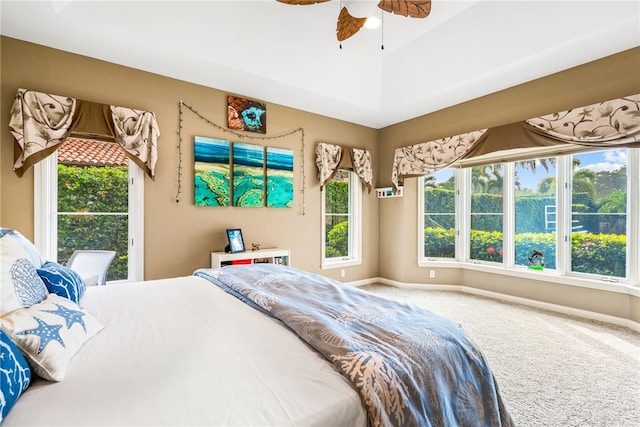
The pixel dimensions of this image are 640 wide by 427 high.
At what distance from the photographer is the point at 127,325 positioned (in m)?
1.37

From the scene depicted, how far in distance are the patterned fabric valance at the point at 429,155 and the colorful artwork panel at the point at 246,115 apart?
7.23ft

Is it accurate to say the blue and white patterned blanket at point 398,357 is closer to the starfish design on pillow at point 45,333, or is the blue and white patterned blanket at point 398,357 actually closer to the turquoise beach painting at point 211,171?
the starfish design on pillow at point 45,333

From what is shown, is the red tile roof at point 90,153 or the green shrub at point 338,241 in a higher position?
the red tile roof at point 90,153

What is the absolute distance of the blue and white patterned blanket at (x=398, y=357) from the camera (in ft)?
3.00

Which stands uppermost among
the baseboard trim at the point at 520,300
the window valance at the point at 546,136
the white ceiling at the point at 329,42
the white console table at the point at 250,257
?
the white ceiling at the point at 329,42

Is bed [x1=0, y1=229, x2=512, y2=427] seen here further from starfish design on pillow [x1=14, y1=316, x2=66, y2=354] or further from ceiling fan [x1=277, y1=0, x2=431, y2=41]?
ceiling fan [x1=277, y1=0, x2=431, y2=41]

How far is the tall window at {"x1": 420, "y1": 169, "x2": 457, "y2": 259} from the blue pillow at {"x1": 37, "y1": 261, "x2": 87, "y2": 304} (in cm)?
431

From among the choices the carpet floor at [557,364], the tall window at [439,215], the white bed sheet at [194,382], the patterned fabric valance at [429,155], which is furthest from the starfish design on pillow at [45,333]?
the tall window at [439,215]

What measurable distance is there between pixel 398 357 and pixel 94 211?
10.4 feet

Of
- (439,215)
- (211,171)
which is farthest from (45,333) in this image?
(439,215)

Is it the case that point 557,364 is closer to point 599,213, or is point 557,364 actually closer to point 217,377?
point 599,213

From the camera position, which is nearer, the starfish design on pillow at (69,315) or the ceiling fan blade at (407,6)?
the starfish design on pillow at (69,315)

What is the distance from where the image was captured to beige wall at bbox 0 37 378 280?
2.56 metres

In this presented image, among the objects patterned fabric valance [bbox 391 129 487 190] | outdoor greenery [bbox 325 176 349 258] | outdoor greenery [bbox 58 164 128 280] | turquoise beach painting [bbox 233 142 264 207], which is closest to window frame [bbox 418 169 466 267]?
patterned fabric valance [bbox 391 129 487 190]
